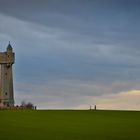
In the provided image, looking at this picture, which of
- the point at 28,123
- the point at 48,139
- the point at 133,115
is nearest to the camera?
the point at 48,139

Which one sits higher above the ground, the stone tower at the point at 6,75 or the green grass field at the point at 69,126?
the stone tower at the point at 6,75

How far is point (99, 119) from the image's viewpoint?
62.8 meters

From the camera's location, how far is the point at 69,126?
54781 mm

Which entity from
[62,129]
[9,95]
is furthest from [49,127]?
[9,95]

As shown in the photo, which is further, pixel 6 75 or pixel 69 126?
pixel 6 75

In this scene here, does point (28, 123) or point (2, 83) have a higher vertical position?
point (2, 83)

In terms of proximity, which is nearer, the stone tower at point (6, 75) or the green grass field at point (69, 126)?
the green grass field at point (69, 126)

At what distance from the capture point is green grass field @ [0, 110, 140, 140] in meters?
45.9

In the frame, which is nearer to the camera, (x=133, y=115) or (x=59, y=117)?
(x=59, y=117)

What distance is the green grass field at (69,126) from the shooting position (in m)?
45.9

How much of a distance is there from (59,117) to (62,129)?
13.2m

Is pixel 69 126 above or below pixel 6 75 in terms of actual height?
below

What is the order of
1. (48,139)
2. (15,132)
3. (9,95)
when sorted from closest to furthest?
(48,139) < (15,132) < (9,95)

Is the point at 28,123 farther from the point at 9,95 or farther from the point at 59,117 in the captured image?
the point at 9,95
